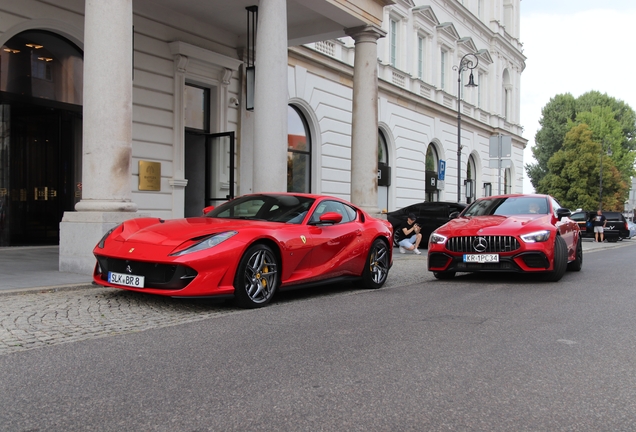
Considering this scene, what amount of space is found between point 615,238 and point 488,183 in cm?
901

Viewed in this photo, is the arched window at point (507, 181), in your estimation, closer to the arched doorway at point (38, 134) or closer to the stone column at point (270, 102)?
the stone column at point (270, 102)

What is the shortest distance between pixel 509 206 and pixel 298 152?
11577 mm

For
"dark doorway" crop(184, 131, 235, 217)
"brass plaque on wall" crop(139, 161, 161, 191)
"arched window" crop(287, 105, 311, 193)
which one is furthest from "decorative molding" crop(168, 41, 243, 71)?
"arched window" crop(287, 105, 311, 193)

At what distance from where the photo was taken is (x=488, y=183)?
1551 inches

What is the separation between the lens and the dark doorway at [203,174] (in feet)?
57.5

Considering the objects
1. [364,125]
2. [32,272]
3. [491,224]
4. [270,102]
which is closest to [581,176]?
[364,125]

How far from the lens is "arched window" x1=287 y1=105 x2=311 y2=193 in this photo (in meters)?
21.4

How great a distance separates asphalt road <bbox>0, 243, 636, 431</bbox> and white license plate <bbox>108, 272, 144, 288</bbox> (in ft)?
1.49

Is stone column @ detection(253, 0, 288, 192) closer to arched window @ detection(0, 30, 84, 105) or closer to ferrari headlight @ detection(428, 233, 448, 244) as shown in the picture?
ferrari headlight @ detection(428, 233, 448, 244)

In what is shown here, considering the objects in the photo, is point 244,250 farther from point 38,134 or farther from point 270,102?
point 38,134

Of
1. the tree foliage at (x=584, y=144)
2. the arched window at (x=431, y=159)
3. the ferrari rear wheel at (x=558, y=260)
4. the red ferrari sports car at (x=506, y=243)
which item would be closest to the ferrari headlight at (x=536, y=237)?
the red ferrari sports car at (x=506, y=243)

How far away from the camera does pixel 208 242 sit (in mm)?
6656

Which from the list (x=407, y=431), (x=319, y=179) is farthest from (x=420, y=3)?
(x=407, y=431)

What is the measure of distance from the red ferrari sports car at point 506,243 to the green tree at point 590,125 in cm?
5720
